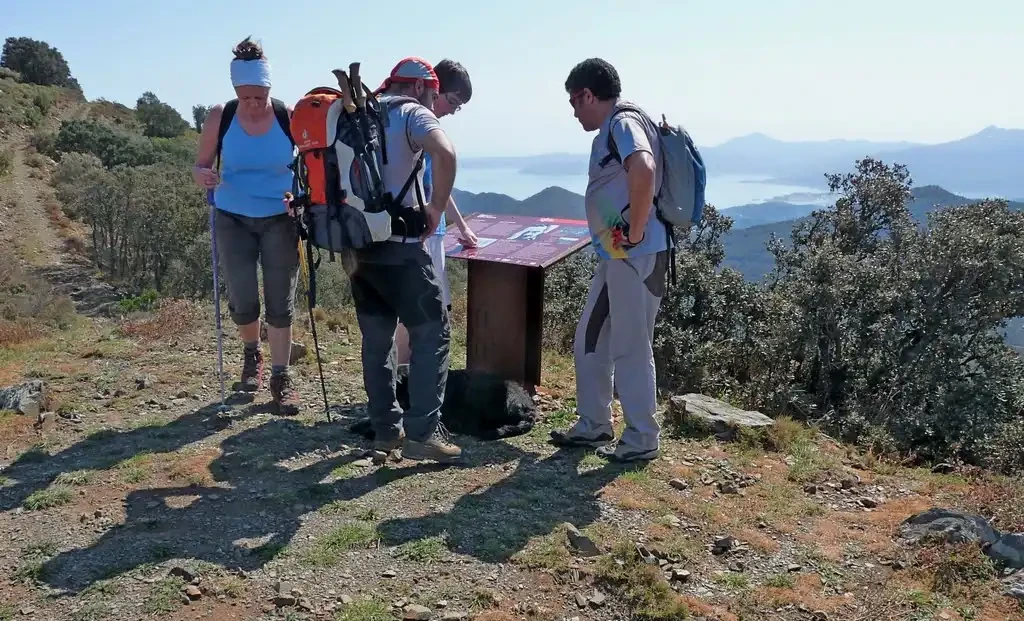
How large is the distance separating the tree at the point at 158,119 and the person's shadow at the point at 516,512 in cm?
4382

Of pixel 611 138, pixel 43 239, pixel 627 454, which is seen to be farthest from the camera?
pixel 43 239

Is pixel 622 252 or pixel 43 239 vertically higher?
pixel 622 252

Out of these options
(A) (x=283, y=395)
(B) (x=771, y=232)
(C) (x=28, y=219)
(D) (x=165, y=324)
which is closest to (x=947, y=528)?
(A) (x=283, y=395)

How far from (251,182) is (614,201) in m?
2.12

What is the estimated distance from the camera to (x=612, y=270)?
165 inches

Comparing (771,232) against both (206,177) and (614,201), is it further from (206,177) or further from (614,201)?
(206,177)

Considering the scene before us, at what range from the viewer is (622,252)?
4035 mm

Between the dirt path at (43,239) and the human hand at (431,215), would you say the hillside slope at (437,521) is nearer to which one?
the human hand at (431,215)

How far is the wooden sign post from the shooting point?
5211 mm

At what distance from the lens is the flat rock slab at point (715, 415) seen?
516 centimetres

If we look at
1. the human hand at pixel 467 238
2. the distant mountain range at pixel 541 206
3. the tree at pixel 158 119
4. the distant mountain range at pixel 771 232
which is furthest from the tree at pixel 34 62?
the human hand at pixel 467 238

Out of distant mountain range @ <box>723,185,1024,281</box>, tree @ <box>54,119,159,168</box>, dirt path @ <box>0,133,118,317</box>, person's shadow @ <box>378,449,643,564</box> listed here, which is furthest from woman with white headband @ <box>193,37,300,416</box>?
tree @ <box>54,119,159,168</box>

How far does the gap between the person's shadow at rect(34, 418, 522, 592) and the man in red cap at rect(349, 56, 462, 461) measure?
320mm

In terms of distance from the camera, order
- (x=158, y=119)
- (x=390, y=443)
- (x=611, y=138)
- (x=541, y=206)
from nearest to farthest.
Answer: (x=611, y=138) < (x=390, y=443) < (x=541, y=206) < (x=158, y=119)
